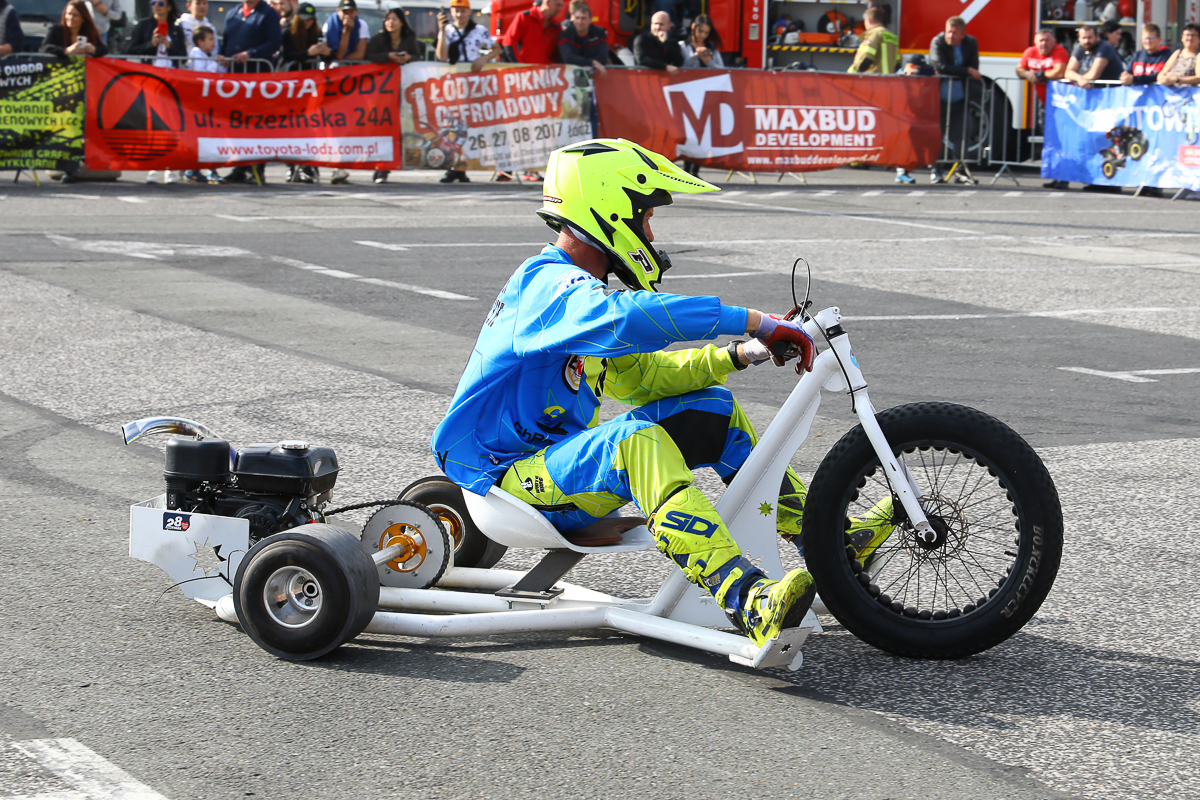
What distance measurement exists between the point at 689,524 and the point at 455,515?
106 centimetres

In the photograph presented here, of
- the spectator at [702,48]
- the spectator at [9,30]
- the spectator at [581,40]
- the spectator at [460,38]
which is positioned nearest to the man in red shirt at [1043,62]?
the spectator at [702,48]

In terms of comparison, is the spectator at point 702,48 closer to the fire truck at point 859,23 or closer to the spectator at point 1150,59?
the fire truck at point 859,23

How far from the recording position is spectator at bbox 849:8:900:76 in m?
21.2

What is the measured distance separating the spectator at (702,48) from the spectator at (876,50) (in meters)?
2.15

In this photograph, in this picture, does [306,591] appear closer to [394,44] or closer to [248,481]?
[248,481]

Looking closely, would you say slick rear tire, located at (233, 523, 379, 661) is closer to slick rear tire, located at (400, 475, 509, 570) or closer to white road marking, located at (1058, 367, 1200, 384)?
slick rear tire, located at (400, 475, 509, 570)

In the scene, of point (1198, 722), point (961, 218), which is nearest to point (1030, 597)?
point (1198, 722)

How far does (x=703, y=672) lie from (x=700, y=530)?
0.41 m

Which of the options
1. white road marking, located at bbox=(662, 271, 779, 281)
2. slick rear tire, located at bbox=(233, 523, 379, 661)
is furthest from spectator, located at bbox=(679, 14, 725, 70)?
slick rear tire, located at bbox=(233, 523, 379, 661)

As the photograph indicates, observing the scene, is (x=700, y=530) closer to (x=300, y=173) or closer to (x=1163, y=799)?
(x=1163, y=799)

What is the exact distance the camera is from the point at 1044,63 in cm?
2067

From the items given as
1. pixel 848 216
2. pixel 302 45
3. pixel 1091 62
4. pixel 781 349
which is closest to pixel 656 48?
pixel 848 216

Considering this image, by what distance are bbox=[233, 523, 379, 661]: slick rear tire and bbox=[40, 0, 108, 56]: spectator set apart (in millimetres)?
14174

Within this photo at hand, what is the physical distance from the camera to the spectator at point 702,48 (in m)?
20.1
